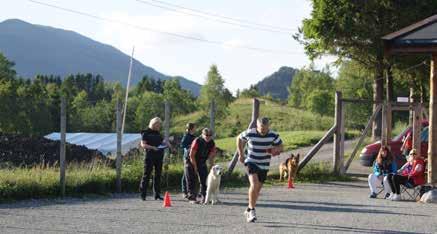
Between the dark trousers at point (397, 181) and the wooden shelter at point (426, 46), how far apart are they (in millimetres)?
705

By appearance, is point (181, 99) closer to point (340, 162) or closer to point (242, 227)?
point (340, 162)

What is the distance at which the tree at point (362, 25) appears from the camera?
31.0m

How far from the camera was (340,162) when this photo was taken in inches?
827

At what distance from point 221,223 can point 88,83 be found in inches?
5132

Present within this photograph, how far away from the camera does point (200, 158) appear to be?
46.4 feet

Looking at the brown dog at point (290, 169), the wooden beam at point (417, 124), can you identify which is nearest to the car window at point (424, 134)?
the wooden beam at point (417, 124)

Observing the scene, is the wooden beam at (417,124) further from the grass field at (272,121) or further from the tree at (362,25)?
the grass field at (272,121)

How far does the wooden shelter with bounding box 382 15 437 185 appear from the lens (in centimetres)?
1473

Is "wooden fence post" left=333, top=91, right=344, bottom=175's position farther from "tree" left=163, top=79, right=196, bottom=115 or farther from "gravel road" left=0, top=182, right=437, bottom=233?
"tree" left=163, top=79, right=196, bottom=115

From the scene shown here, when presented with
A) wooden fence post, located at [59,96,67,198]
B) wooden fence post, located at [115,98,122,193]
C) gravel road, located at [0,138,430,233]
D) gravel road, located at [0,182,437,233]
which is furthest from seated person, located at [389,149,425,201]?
wooden fence post, located at [59,96,67,198]

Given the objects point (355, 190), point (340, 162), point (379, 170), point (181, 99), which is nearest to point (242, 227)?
point (379, 170)

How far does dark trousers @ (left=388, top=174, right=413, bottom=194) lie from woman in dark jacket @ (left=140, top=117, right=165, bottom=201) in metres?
5.15

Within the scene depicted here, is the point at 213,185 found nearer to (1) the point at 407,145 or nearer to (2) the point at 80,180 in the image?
(2) the point at 80,180

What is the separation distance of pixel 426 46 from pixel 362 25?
17486 mm
